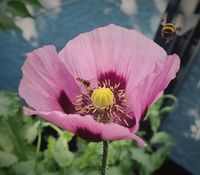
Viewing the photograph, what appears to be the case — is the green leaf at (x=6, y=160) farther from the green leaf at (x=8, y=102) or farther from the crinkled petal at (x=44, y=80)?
the crinkled petal at (x=44, y=80)

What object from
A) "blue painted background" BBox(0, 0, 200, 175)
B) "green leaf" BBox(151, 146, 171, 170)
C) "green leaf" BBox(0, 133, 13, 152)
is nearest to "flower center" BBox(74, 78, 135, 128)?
"blue painted background" BBox(0, 0, 200, 175)

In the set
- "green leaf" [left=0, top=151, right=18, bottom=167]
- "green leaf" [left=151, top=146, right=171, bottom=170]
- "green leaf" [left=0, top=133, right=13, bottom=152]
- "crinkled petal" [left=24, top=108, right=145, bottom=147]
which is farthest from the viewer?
"green leaf" [left=151, top=146, right=171, bottom=170]

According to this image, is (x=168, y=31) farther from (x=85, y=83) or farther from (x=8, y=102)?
(x=8, y=102)

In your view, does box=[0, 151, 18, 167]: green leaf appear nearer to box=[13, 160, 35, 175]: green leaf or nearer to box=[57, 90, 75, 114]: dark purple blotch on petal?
box=[13, 160, 35, 175]: green leaf

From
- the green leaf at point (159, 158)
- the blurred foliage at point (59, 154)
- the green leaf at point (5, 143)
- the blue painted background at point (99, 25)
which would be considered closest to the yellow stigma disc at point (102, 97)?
the blue painted background at point (99, 25)

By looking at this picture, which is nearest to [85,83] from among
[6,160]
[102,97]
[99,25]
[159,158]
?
[102,97]
